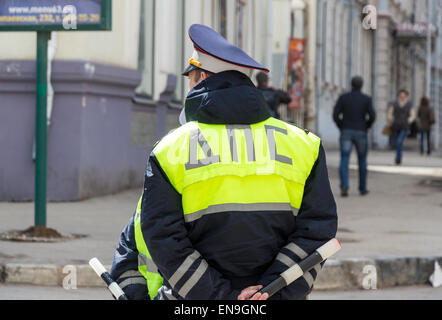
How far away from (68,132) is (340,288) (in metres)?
5.95

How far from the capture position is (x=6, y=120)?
519 inches

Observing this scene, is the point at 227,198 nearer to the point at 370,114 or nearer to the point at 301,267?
the point at 301,267

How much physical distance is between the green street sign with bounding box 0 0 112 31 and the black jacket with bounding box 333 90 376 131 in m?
6.72

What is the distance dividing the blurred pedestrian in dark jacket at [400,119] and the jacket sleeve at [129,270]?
21250 millimetres

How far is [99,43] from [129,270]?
34.6ft

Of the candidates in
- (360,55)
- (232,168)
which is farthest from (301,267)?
(360,55)

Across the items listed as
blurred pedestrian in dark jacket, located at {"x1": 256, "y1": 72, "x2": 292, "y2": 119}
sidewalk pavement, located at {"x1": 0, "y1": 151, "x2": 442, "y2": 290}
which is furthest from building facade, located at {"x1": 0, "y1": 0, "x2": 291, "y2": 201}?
blurred pedestrian in dark jacket, located at {"x1": 256, "y1": 72, "x2": 292, "y2": 119}

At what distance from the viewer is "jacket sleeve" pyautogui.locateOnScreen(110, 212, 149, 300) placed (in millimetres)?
3139

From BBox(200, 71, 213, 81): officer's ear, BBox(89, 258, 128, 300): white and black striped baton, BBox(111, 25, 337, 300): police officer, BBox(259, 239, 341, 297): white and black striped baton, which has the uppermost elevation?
BBox(200, 71, 213, 81): officer's ear

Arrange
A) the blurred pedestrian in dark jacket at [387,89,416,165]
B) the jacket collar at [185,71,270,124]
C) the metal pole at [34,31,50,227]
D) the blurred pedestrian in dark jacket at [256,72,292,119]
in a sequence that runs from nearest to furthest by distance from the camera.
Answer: the jacket collar at [185,71,270,124] < the metal pole at [34,31,50,227] < the blurred pedestrian in dark jacket at [256,72,292,119] < the blurred pedestrian in dark jacket at [387,89,416,165]

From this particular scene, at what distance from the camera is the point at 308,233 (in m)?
2.99

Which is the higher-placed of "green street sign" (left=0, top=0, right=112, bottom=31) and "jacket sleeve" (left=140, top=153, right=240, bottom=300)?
"green street sign" (left=0, top=0, right=112, bottom=31)

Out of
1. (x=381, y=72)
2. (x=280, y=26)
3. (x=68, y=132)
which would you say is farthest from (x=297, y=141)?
(x=381, y=72)

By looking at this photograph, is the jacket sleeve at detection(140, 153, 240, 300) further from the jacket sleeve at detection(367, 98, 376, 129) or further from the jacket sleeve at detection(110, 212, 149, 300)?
the jacket sleeve at detection(367, 98, 376, 129)
